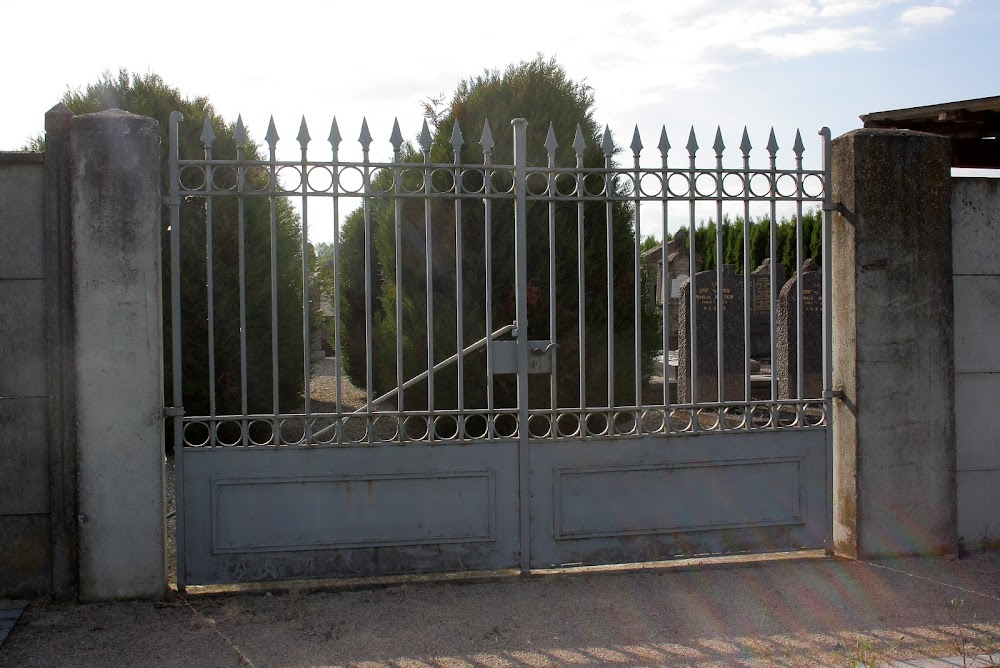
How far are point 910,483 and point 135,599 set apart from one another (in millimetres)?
4145

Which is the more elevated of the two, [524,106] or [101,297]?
[524,106]

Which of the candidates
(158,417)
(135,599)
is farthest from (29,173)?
(135,599)

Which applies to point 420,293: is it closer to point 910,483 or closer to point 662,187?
point 662,187

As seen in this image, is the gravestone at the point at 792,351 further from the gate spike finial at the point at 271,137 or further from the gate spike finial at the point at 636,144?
the gate spike finial at the point at 271,137

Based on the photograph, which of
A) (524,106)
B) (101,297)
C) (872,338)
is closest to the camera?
(101,297)

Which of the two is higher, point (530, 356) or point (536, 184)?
point (536, 184)

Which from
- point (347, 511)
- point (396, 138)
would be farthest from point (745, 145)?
point (347, 511)

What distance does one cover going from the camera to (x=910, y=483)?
5105 millimetres

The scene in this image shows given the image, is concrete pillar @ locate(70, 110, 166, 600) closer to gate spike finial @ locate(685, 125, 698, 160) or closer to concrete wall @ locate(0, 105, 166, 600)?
concrete wall @ locate(0, 105, 166, 600)

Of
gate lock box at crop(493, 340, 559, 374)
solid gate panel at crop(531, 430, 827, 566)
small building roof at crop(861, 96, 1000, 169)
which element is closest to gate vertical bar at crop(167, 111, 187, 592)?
gate lock box at crop(493, 340, 559, 374)

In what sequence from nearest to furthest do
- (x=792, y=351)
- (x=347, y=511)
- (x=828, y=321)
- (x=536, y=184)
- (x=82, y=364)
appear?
(x=82, y=364) < (x=347, y=511) < (x=828, y=321) < (x=536, y=184) < (x=792, y=351)

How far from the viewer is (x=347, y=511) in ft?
15.4

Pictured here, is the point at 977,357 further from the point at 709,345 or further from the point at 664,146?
the point at 709,345

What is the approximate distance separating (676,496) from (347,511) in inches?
69.7
